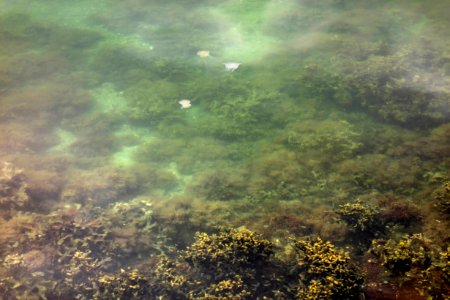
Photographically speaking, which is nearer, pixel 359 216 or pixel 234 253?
pixel 234 253

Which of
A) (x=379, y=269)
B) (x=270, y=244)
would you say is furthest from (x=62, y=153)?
(x=379, y=269)

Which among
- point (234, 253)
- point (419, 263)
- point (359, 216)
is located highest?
point (419, 263)

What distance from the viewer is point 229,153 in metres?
7.28

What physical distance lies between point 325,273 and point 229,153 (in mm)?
3632

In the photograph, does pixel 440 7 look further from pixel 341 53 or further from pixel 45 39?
pixel 45 39

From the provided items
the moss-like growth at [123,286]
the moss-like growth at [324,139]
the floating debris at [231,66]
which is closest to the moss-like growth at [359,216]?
the moss-like growth at [324,139]

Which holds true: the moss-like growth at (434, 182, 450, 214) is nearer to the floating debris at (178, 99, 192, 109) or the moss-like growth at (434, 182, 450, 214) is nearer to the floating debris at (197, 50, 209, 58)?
the floating debris at (178, 99, 192, 109)

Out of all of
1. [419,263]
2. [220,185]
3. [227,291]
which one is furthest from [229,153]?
[419,263]

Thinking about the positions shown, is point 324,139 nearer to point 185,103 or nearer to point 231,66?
point 185,103

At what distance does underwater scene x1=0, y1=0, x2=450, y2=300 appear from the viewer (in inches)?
185

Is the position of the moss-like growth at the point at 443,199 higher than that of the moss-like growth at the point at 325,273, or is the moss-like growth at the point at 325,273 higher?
the moss-like growth at the point at 443,199

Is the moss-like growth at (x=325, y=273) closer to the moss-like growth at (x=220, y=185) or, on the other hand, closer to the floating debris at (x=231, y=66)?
the moss-like growth at (x=220, y=185)

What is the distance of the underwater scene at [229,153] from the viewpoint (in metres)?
4.70

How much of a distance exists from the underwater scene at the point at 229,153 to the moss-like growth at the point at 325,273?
0.06ft
